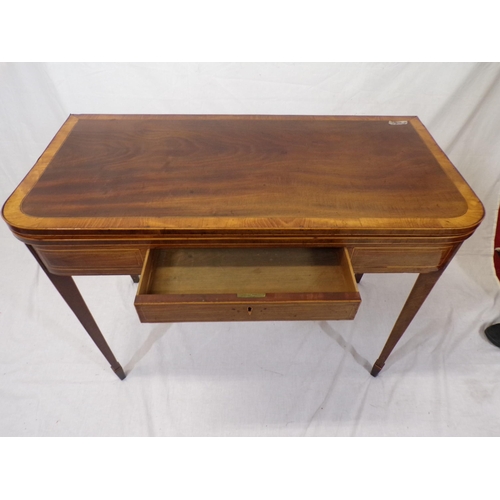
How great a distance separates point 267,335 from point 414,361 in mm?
549

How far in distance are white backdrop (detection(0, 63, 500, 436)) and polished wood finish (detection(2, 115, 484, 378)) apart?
0.42 meters

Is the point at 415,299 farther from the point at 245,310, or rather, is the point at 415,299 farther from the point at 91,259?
the point at 91,259

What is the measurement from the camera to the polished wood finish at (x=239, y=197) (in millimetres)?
796

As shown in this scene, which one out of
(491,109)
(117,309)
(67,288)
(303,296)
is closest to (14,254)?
(117,309)

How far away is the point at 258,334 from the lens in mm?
1397

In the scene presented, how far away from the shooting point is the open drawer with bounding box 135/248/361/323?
0.74m

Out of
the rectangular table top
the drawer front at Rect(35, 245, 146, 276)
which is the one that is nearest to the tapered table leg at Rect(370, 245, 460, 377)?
the rectangular table top

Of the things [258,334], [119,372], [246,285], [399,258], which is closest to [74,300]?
[119,372]

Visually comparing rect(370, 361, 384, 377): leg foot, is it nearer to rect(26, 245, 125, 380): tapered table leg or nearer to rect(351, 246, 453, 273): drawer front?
rect(351, 246, 453, 273): drawer front

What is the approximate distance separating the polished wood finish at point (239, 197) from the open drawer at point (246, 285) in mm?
35

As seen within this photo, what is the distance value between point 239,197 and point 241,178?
0.08 meters

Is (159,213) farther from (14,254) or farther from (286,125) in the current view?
(14,254)

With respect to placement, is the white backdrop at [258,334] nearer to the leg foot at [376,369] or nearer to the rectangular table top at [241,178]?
the leg foot at [376,369]

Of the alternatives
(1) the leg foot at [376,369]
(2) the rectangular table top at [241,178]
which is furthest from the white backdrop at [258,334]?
(2) the rectangular table top at [241,178]
